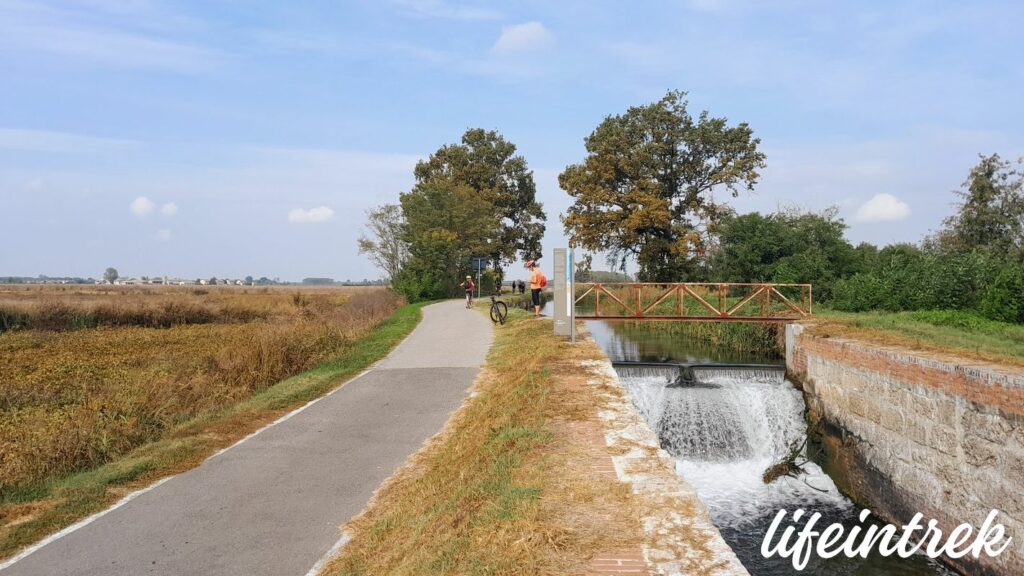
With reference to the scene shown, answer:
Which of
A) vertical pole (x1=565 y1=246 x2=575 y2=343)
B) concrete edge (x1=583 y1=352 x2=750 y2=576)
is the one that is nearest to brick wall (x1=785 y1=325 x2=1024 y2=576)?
concrete edge (x1=583 y1=352 x2=750 y2=576)

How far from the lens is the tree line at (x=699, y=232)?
72.8 ft

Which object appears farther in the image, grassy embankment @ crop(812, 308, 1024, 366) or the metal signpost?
the metal signpost

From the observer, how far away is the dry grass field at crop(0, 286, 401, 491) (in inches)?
326

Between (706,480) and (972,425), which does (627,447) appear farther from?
(706,480)

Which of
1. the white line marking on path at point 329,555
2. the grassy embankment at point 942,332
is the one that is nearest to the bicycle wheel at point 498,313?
the grassy embankment at point 942,332

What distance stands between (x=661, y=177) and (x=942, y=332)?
2901 cm

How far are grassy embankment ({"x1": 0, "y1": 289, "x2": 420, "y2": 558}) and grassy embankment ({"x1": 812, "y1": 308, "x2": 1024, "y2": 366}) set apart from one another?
10.7m

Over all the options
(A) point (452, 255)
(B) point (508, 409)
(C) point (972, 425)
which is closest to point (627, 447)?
(B) point (508, 409)

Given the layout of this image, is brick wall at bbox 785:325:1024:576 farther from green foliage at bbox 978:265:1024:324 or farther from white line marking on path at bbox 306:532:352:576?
white line marking on path at bbox 306:532:352:576

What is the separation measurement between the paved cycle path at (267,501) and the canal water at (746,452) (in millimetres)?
4923

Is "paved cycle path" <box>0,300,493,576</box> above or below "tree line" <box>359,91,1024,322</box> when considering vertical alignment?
below

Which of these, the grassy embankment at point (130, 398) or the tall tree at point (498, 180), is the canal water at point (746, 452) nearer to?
the grassy embankment at point (130, 398)

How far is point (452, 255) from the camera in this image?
143ft

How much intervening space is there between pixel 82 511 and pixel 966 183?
112 ft
